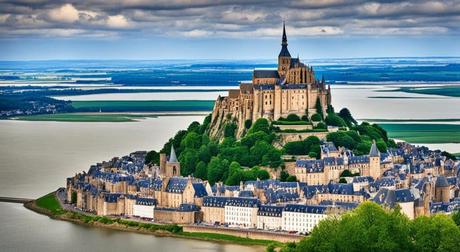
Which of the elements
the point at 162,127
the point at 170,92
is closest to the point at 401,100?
the point at 170,92

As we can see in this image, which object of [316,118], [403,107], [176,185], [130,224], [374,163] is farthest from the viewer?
[403,107]

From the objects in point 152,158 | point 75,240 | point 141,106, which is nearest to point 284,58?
point 152,158

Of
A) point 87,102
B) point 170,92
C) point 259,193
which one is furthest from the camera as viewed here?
point 170,92

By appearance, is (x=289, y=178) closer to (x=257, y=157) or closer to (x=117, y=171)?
(x=257, y=157)

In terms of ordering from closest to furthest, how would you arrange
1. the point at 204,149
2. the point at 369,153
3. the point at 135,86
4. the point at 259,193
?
the point at 259,193
the point at 369,153
the point at 204,149
the point at 135,86

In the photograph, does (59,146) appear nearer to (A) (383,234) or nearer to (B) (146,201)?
(B) (146,201)

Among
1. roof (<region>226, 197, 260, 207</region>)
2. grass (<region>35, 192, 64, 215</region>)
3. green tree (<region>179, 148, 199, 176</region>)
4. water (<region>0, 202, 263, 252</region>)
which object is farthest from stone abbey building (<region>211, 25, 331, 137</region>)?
water (<region>0, 202, 263, 252</region>)

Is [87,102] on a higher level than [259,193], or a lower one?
higher
